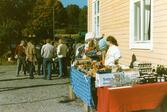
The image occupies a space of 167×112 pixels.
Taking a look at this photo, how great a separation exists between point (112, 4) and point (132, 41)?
3.74 metres

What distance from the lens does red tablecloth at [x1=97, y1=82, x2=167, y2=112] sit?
8.63m

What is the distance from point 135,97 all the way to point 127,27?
6.16 metres

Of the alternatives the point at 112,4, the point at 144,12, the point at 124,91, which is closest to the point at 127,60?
the point at 144,12

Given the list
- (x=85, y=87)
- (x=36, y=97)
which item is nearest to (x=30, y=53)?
(x=36, y=97)

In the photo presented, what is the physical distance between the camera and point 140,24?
1338 cm

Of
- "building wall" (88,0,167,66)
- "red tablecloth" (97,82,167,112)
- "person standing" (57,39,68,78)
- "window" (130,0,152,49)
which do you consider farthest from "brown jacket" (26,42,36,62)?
"red tablecloth" (97,82,167,112)

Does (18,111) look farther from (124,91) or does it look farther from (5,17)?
(5,17)

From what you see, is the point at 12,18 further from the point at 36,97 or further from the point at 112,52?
the point at 112,52

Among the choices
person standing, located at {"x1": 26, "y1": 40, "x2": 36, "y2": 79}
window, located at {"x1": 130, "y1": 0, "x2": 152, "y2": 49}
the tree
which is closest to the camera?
window, located at {"x1": 130, "y1": 0, "x2": 152, "y2": 49}

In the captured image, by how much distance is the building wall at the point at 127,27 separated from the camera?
37.3ft

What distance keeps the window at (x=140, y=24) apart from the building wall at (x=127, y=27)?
0.70ft

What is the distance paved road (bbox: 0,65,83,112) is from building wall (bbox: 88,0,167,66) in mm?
2148

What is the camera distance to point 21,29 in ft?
166

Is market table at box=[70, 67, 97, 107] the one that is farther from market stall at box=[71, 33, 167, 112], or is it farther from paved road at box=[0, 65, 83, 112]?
paved road at box=[0, 65, 83, 112]
